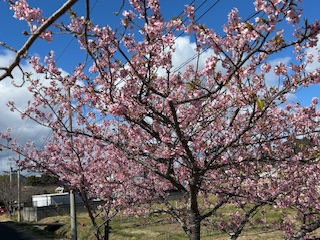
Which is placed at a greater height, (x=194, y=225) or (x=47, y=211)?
(x=194, y=225)

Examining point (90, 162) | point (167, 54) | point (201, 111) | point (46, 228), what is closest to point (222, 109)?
point (201, 111)

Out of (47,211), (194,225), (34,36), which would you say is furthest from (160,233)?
(47,211)

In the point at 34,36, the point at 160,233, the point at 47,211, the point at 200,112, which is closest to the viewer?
the point at 34,36

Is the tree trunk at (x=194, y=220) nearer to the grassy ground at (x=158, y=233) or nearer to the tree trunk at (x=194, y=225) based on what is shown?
the tree trunk at (x=194, y=225)

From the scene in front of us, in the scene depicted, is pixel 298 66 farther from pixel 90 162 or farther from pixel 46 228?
pixel 46 228

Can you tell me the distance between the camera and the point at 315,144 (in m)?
6.12

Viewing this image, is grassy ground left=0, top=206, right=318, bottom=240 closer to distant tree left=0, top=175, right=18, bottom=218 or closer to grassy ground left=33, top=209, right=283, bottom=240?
grassy ground left=33, top=209, right=283, bottom=240

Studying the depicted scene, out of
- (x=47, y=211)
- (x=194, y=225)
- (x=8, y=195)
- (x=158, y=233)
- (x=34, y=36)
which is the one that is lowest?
(x=158, y=233)

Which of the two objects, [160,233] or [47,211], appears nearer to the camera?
[160,233]

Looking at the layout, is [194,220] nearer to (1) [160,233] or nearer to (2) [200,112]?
(2) [200,112]

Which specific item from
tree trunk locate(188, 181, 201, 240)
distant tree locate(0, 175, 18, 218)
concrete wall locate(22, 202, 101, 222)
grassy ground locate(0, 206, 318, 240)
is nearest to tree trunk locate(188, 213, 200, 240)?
tree trunk locate(188, 181, 201, 240)

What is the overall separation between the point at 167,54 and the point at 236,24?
90 centimetres

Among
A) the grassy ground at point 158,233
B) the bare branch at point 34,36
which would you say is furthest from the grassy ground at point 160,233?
the bare branch at point 34,36

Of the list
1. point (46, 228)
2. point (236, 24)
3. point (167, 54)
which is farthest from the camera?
point (46, 228)
